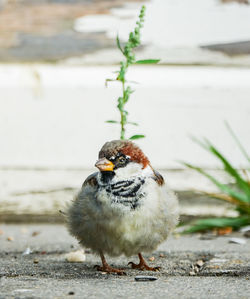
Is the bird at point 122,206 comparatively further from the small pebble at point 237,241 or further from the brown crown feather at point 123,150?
the small pebble at point 237,241

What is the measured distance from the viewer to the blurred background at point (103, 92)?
13.7 feet

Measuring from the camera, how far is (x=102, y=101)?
4.20m

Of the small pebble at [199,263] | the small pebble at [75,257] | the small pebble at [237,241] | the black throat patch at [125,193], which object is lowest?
the small pebble at [237,241]

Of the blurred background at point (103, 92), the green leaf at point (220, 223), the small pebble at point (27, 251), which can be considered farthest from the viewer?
the blurred background at point (103, 92)

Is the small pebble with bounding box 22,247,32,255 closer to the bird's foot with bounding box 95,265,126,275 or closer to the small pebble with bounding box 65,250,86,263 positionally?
the small pebble with bounding box 65,250,86,263

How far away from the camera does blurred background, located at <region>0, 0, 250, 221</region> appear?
4180mm

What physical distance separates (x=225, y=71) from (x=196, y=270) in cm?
177

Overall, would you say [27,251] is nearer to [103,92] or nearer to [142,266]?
[142,266]

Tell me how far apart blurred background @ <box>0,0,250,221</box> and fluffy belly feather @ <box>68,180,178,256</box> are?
1.41 m

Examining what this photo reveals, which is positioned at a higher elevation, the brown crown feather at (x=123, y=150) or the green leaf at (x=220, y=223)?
the brown crown feather at (x=123, y=150)

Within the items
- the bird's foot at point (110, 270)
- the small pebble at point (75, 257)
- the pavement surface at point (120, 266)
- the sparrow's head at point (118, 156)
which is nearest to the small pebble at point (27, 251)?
the pavement surface at point (120, 266)

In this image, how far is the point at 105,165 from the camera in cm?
259

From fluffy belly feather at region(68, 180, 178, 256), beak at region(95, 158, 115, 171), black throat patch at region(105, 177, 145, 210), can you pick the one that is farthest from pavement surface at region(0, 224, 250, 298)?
beak at region(95, 158, 115, 171)

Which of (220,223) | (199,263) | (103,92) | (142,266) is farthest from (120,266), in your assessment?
(103,92)
